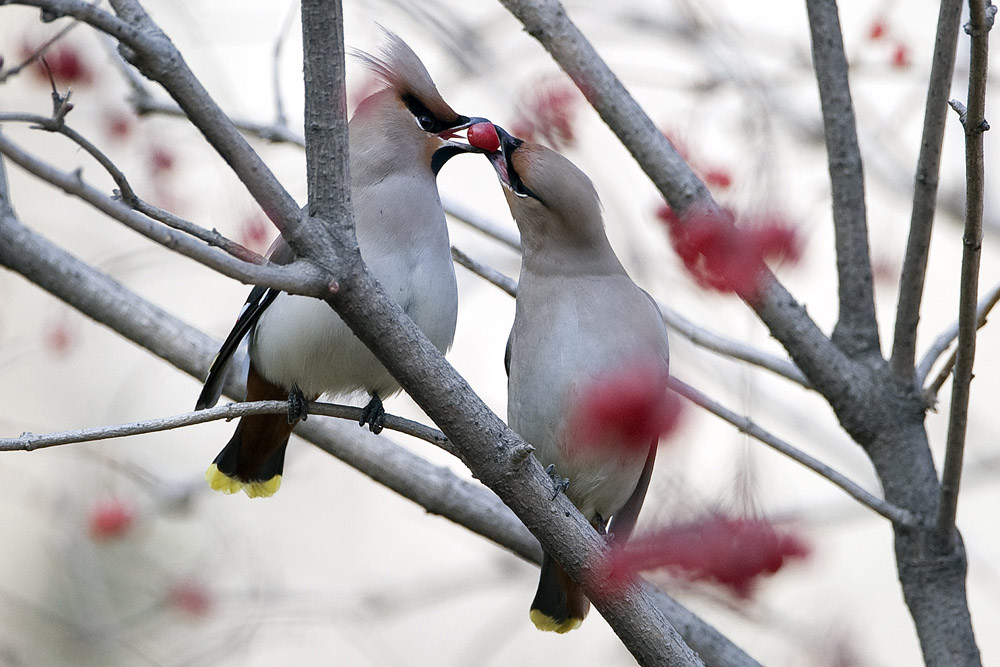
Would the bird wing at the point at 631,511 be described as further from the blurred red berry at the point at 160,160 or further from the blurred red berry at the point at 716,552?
the blurred red berry at the point at 160,160

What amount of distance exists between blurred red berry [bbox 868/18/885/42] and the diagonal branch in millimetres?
1011

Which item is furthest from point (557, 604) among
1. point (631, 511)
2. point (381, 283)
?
point (381, 283)

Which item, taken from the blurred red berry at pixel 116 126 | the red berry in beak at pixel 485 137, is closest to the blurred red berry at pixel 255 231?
the red berry in beak at pixel 485 137

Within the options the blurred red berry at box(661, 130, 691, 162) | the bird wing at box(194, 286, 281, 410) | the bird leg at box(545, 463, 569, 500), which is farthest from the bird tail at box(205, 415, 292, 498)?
the blurred red berry at box(661, 130, 691, 162)

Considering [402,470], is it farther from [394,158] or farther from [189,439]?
[189,439]

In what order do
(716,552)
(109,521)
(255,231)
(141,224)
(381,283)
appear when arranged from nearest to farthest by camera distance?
1. (141,224)
2. (716,552)
3. (381,283)
4. (255,231)
5. (109,521)

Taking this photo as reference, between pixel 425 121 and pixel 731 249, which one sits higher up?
pixel 425 121

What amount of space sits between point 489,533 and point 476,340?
4.88ft

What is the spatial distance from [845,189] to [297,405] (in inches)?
52.1

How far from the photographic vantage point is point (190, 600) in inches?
152

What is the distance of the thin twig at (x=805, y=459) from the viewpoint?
2338mm

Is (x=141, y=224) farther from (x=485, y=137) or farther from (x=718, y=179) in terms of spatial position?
(x=718, y=179)

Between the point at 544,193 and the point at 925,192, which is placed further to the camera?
the point at 544,193

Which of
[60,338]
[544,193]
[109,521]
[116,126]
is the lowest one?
Answer: [109,521]
